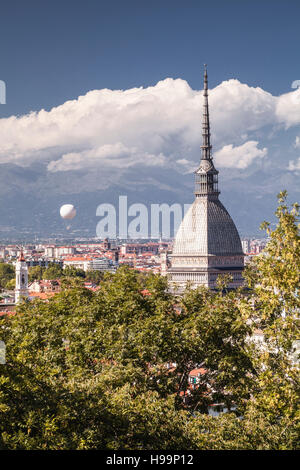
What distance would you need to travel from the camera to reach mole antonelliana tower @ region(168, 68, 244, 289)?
96250 millimetres

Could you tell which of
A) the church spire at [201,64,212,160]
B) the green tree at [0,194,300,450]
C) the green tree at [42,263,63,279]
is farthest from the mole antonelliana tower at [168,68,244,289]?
the green tree at [0,194,300,450]

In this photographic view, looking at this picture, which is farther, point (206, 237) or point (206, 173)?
point (206, 173)

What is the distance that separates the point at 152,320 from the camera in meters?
18.8

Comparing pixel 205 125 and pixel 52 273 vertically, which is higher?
pixel 205 125

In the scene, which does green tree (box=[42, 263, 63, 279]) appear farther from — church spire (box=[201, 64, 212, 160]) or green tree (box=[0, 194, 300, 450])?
green tree (box=[0, 194, 300, 450])

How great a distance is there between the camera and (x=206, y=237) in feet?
328

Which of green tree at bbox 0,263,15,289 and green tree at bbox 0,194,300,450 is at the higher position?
green tree at bbox 0,263,15,289

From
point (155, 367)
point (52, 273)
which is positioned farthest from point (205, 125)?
point (155, 367)

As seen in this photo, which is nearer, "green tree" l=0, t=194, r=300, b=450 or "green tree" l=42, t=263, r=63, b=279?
"green tree" l=0, t=194, r=300, b=450

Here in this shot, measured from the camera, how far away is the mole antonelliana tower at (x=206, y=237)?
96.2m

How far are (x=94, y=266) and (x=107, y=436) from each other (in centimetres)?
14767

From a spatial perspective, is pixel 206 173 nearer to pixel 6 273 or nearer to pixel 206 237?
pixel 206 237
